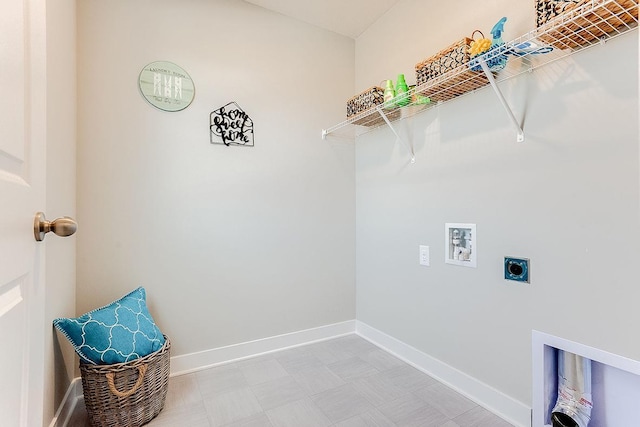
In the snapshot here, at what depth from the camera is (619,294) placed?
3.71 ft

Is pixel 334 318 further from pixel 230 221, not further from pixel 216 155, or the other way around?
pixel 216 155

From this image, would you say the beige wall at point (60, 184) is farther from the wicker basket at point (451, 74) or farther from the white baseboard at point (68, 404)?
the wicker basket at point (451, 74)

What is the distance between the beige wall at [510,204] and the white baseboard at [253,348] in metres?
0.38

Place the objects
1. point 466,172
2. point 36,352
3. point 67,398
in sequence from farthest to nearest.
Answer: point 466,172 < point 67,398 < point 36,352

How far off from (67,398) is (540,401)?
87.6 inches

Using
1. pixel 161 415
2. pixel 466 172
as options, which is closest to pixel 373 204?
pixel 466 172

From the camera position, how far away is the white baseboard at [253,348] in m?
1.94

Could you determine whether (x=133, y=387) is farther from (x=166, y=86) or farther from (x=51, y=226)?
(x=166, y=86)

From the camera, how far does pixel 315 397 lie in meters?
1.67

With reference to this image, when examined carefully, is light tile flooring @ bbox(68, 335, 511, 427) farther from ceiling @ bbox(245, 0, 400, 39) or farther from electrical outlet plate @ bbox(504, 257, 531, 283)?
ceiling @ bbox(245, 0, 400, 39)

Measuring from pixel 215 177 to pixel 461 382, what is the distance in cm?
193

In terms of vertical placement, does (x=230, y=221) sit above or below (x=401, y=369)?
above

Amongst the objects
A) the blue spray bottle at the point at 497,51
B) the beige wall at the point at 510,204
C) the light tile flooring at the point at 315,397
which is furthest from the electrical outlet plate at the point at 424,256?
the blue spray bottle at the point at 497,51

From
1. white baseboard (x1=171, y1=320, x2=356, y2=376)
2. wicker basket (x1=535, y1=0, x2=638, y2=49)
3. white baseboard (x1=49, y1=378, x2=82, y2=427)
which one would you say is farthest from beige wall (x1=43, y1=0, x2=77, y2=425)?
wicker basket (x1=535, y1=0, x2=638, y2=49)
